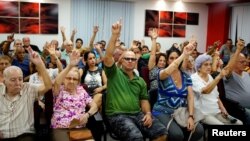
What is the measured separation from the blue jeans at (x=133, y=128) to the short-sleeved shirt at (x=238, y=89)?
51.0 inches

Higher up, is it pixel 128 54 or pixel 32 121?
pixel 128 54

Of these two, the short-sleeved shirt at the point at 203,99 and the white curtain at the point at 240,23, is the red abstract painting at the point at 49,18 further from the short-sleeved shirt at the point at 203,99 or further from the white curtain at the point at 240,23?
the short-sleeved shirt at the point at 203,99

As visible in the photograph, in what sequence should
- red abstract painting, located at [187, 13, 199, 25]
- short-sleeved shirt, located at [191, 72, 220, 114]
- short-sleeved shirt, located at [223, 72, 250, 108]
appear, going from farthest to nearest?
red abstract painting, located at [187, 13, 199, 25] → short-sleeved shirt, located at [223, 72, 250, 108] → short-sleeved shirt, located at [191, 72, 220, 114]

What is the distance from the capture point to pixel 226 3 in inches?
445

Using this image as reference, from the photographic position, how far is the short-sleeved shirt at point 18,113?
2.64 meters

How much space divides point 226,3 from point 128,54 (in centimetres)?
928

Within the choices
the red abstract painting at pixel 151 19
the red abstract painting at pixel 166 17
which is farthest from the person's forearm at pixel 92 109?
the red abstract painting at pixel 166 17

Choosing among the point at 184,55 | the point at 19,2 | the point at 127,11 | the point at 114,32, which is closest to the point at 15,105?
the point at 114,32

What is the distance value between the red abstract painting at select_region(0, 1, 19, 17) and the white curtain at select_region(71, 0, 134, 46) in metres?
1.76

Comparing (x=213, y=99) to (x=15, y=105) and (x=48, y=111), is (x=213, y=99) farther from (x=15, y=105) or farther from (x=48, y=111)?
(x=15, y=105)

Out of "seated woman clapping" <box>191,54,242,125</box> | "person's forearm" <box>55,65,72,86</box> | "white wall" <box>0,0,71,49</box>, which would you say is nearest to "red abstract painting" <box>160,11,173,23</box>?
"white wall" <box>0,0,71,49</box>

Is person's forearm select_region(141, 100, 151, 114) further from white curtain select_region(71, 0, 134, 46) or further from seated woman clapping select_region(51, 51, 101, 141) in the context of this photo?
white curtain select_region(71, 0, 134, 46)

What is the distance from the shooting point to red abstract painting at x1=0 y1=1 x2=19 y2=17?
888 cm

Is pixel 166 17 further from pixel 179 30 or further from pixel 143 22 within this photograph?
pixel 143 22
